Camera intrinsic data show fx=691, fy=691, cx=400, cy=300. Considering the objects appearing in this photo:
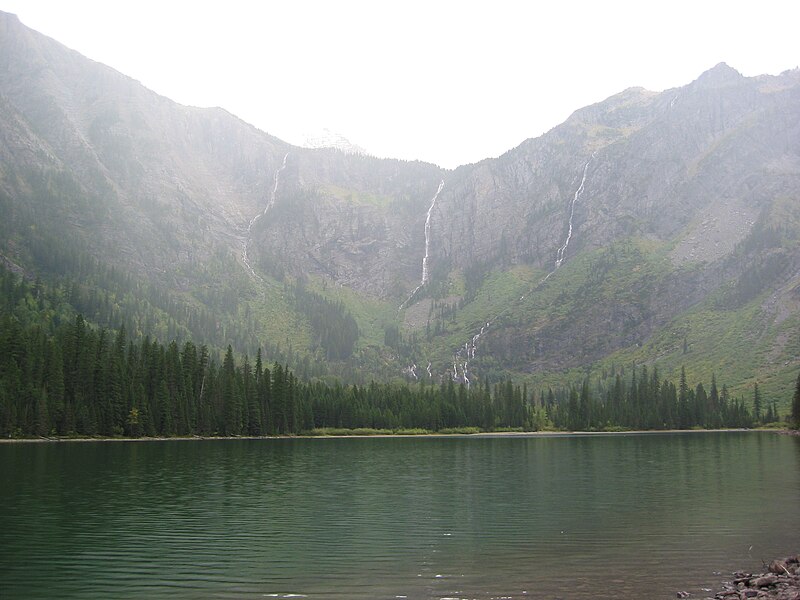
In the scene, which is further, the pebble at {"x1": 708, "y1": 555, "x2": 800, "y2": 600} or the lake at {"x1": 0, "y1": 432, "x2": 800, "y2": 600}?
the lake at {"x1": 0, "y1": 432, "x2": 800, "y2": 600}

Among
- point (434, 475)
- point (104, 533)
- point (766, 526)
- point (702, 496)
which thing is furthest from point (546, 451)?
point (104, 533)

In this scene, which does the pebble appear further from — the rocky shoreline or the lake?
the lake

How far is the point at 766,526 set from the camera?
48.9 meters

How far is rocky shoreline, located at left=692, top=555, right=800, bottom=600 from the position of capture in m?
28.6

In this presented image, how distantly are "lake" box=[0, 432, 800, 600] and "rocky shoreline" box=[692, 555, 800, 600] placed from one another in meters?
1.14

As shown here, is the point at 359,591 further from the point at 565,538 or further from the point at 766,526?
the point at 766,526

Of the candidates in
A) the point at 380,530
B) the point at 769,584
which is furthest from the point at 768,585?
the point at 380,530

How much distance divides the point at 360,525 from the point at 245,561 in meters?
13.5

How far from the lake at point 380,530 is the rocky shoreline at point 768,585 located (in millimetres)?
1138

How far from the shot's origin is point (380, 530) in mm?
46969

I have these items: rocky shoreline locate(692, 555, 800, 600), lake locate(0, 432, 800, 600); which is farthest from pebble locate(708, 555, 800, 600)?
lake locate(0, 432, 800, 600)

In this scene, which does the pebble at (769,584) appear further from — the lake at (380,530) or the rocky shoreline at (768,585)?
the lake at (380,530)

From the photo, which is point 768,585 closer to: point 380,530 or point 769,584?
point 769,584

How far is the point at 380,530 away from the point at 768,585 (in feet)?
79.7
